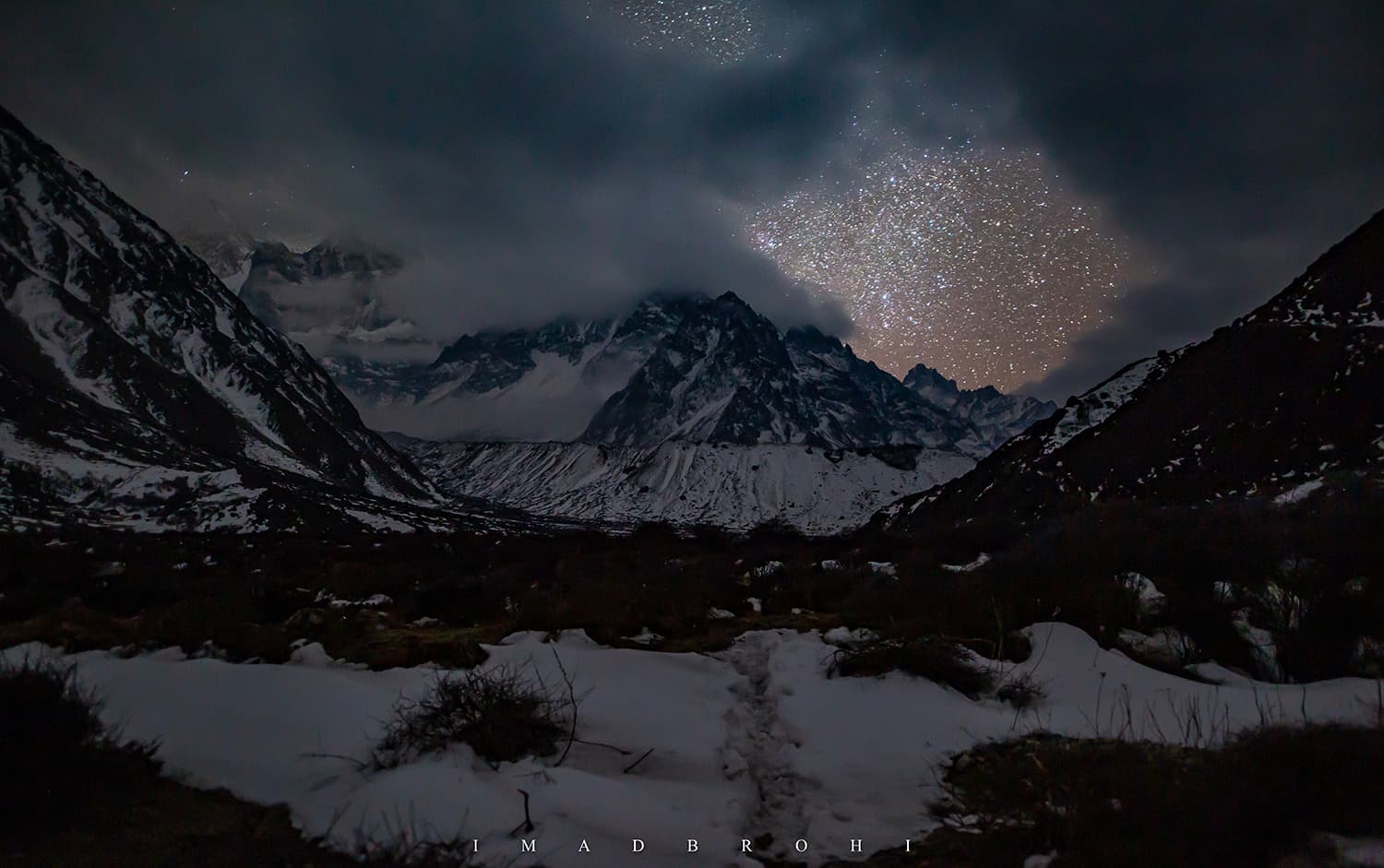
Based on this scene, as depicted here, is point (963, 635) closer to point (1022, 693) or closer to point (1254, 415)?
point (1022, 693)

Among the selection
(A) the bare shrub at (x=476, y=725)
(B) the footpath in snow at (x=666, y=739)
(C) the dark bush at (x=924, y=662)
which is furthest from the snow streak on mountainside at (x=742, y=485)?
(A) the bare shrub at (x=476, y=725)

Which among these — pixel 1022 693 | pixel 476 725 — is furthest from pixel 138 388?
pixel 1022 693

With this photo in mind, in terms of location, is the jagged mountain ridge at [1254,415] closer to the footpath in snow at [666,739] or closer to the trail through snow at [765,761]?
the footpath in snow at [666,739]

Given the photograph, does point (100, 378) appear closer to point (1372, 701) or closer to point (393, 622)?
point (393, 622)

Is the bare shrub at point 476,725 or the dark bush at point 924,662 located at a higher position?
the dark bush at point 924,662

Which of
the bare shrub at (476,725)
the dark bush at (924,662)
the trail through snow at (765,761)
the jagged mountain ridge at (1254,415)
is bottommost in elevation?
the trail through snow at (765,761)

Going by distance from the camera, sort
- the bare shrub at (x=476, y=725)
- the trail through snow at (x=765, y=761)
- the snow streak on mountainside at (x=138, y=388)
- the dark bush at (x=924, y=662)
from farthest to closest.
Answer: the snow streak on mountainside at (x=138, y=388)
the dark bush at (x=924, y=662)
the bare shrub at (x=476, y=725)
the trail through snow at (x=765, y=761)

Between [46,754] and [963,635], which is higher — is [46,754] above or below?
below
